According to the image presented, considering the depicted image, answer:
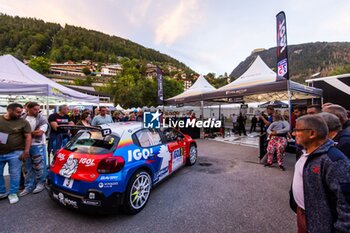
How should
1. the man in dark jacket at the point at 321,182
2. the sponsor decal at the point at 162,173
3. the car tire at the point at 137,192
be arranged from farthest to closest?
the sponsor decal at the point at 162,173
the car tire at the point at 137,192
the man in dark jacket at the point at 321,182

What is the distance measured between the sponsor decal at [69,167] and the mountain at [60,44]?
11136 centimetres

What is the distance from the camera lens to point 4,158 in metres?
3.13

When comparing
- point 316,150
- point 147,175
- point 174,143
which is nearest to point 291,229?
point 316,150

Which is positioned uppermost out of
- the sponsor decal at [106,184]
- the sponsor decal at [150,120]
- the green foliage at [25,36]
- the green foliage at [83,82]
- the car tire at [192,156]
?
the green foliage at [25,36]

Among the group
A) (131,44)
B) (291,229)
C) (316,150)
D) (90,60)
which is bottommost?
(291,229)

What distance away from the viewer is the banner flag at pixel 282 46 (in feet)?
20.9

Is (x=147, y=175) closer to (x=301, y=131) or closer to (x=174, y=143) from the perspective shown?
(x=174, y=143)

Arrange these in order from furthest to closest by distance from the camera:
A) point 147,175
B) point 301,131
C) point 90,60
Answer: point 90,60, point 147,175, point 301,131

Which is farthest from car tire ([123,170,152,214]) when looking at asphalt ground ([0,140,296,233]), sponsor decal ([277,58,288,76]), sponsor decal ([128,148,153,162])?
sponsor decal ([277,58,288,76])

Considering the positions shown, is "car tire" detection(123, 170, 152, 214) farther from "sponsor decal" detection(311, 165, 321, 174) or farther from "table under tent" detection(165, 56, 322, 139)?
"table under tent" detection(165, 56, 322, 139)

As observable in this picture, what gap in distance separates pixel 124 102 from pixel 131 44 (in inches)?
4914

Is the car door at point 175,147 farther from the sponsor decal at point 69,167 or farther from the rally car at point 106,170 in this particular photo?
the sponsor decal at point 69,167

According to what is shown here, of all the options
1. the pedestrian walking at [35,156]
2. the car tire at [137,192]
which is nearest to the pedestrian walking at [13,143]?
the pedestrian walking at [35,156]

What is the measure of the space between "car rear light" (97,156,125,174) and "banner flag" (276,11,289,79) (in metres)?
6.54
